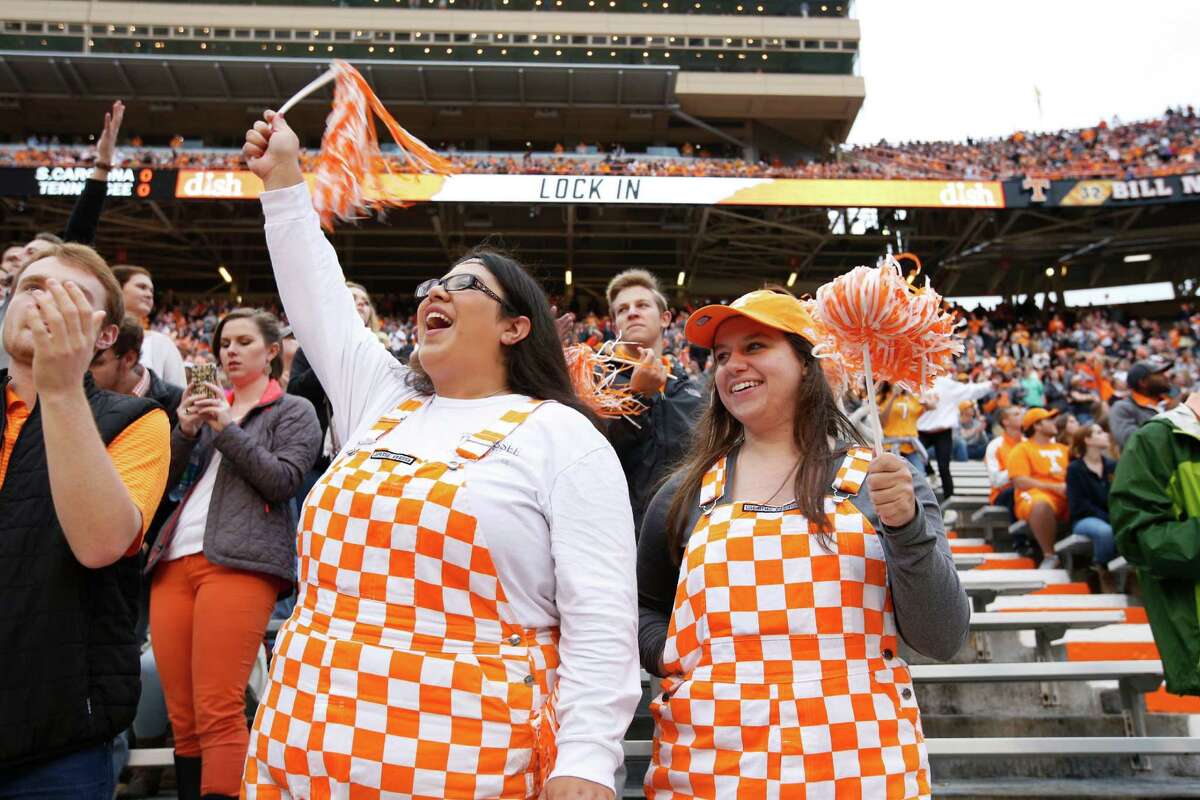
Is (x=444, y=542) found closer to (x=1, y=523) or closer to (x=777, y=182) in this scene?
(x=1, y=523)

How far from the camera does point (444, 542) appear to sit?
59.2 inches

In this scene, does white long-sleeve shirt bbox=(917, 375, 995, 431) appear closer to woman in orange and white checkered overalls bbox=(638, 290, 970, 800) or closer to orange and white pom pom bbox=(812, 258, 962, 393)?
orange and white pom pom bbox=(812, 258, 962, 393)

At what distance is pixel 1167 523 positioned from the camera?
9.31 ft

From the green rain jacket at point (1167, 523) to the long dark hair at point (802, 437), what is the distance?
1437mm

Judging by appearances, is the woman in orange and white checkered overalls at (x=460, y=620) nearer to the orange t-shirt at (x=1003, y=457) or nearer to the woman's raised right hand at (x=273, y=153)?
the woman's raised right hand at (x=273, y=153)

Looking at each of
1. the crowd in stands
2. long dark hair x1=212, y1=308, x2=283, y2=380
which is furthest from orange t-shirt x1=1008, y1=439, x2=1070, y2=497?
the crowd in stands

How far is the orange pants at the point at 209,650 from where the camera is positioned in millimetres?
2451

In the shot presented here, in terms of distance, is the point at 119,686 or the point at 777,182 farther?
the point at 777,182

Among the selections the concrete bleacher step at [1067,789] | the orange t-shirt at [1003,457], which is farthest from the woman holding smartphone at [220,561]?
the orange t-shirt at [1003,457]

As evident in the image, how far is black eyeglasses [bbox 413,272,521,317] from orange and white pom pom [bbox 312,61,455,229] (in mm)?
615

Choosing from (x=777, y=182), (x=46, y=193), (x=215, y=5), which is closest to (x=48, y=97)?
(x=215, y=5)

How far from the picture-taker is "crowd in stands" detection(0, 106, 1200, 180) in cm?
2361

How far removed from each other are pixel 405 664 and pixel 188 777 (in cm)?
152

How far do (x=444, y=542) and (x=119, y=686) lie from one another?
0.72 meters
